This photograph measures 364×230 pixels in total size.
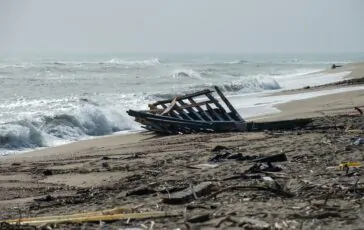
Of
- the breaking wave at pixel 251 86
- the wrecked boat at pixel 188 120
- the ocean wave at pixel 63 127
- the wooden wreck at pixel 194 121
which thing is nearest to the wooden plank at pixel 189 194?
the wooden wreck at pixel 194 121

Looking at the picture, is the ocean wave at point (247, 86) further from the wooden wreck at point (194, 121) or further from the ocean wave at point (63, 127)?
the wooden wreck at point (194, 121)

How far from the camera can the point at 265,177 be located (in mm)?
5934

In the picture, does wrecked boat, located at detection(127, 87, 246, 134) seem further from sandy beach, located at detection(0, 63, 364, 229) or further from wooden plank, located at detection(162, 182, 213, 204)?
wooden plank, located at detection(162, 182, 213, 204)

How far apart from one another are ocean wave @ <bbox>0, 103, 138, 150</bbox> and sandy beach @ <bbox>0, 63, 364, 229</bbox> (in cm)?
151

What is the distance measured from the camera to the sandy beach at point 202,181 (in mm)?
4441

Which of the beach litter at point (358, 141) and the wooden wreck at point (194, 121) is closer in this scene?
the beach litter at point (358, 141)

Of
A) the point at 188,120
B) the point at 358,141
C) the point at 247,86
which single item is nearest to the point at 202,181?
the point at 358,141

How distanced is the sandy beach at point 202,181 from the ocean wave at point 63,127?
151 cm

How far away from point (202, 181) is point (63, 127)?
9153mm

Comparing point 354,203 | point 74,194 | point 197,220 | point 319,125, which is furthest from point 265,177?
point 319,125

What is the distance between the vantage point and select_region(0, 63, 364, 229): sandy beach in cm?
444

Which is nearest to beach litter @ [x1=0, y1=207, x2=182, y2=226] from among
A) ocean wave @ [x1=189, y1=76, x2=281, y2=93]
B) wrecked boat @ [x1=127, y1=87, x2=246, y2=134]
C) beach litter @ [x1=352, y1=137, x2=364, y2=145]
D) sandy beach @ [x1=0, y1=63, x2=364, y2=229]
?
sandy beach @ [x1=0, y1=63, x2=364, y2=229]

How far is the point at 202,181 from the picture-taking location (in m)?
6.12

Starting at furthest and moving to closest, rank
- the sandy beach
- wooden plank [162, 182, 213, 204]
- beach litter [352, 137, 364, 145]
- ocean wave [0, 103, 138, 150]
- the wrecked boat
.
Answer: ocean wave [0, 103, 138, 150] → the wrecked boat → beach litter [352, 137, 364, 145] → wooden plank [162, 182, 213, 204] → the sandy beach
